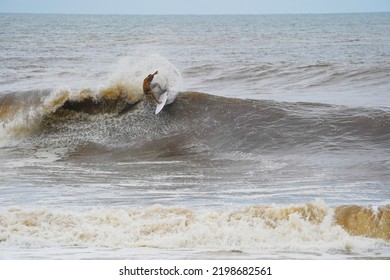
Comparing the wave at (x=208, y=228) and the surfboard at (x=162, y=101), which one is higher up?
the surfboard at (x=162, y=101)

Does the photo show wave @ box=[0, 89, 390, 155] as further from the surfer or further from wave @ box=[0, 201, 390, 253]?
wave @ box=[0, 201, 390, 253]

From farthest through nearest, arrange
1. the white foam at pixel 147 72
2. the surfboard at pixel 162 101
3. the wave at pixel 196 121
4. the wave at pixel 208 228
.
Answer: the white foam at pixel 147 72 < the surfboard at pixel 162 101 < the wave at pixel 196 121 < the wave at pixel 208 228

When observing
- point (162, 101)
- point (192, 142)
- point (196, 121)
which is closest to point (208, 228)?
point (192, 142)

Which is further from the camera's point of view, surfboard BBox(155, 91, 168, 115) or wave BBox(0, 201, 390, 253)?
surfboard BBox(155, 91, 168, 115)

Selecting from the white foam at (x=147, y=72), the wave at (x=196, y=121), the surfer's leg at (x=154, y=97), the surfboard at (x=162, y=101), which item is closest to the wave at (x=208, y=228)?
the wave at (x=196, y=121)

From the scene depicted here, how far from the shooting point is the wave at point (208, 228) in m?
3.58

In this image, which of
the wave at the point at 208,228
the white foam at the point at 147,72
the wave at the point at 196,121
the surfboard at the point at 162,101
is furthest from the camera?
the white foam at the point at 147,72

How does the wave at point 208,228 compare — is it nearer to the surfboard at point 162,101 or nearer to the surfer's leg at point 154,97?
the surfboard at point 162,101

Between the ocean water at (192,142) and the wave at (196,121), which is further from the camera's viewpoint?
the wave at (196,121)

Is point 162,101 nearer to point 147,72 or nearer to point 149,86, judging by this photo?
point 149,86

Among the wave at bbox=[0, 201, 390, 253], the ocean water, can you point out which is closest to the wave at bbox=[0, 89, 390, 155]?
the ocean water

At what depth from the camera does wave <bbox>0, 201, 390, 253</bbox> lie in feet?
11.7

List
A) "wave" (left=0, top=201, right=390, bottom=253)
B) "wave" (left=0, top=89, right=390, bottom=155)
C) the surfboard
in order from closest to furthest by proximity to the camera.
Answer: "wave" (left=0, top=201, right=390, bottom=253), "wave" (left=0, top=89, right=390, bottom=155), the surfboard

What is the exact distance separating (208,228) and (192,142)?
1.73 meters
